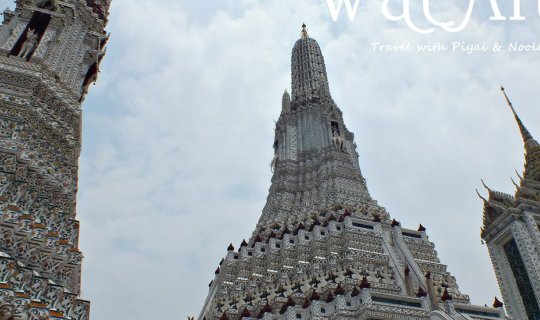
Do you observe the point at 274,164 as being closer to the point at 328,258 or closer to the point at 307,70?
the point at 307,70

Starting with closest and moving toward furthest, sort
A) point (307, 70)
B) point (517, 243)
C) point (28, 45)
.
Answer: point (28, 45), point (517, 243), point (307, 70)

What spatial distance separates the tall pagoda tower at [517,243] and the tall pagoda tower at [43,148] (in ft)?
69.8

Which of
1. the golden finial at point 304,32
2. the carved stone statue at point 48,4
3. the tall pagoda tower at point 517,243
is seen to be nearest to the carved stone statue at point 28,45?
the carved stone statue at point 48,4

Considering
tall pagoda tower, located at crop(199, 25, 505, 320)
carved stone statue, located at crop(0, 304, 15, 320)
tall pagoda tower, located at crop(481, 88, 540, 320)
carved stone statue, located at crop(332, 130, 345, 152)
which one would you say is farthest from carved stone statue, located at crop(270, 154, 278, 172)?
carved stone statue, located at crop(0, 304, 15, 320)

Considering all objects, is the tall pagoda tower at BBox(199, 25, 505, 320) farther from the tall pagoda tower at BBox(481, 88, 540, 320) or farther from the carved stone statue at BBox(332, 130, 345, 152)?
the tall pagoda tower at BBox(481, 88, 540, 320)

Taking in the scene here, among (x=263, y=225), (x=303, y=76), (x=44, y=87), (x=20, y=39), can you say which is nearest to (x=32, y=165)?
(x=44, y=87)

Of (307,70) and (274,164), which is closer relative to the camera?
(274,164)

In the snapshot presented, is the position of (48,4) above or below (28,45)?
above

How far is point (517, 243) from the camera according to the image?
25219mm

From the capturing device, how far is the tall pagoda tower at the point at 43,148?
7410 mm

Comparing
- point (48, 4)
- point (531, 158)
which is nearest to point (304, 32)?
point (531, 158)

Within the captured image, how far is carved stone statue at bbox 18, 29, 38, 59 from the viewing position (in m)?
13.0

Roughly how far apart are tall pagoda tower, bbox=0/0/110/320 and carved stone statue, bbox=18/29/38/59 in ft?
0.08

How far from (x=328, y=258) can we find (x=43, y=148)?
15.5 metres
